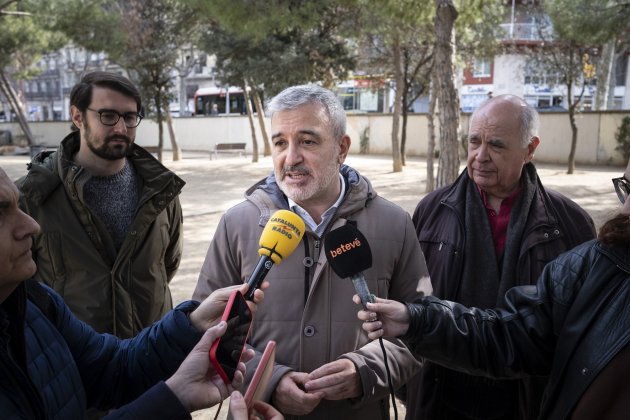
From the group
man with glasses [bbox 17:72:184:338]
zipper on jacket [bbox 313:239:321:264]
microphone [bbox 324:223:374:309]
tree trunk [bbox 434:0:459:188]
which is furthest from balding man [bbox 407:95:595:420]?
tree trunk [bbox 434:0:459:188]

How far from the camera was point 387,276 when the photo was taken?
2318 millimetres

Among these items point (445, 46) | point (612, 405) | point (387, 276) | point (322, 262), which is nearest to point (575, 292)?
point (612, 405)

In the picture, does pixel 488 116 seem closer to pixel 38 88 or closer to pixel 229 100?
pixel 229 100

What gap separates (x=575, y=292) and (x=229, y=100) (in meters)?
36.7

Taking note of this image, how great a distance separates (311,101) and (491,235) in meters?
1.09

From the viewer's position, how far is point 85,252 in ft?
9.29

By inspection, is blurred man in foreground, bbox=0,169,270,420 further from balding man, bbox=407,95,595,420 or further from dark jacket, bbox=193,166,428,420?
balding man, bbox=407,95,595,420

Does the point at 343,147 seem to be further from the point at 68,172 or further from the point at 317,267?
the point at 68,172

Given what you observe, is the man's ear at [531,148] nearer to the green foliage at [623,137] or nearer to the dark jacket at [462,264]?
the dark jacket at [462,264]

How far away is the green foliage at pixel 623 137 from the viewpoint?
63.5 ft

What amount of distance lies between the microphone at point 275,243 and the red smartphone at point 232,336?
0.05 meters

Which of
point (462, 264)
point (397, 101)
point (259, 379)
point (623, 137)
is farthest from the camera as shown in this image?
point (623, 137)

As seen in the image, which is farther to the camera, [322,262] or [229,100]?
[229,100]

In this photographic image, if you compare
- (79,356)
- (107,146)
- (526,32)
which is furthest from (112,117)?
(526,32)
